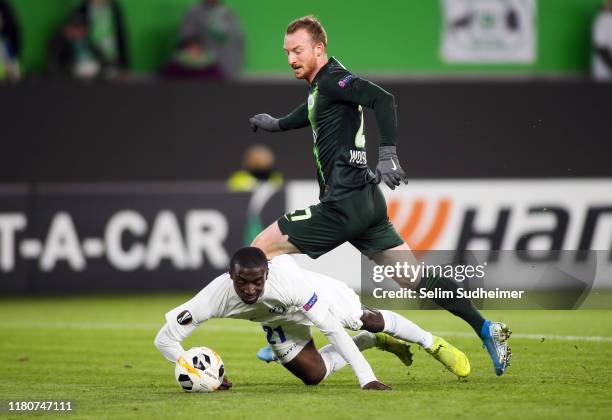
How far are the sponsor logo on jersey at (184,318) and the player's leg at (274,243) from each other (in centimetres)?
74

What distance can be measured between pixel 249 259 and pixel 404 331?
134cm

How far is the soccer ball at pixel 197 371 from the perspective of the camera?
25.9 ft

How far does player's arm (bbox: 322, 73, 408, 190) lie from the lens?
766cm

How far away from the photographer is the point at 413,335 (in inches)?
320

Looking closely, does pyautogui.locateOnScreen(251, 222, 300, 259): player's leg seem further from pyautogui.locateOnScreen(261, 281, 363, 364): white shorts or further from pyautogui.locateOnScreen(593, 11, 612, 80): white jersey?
pyautogui.locateOnScreen(593, 11, 612, 80): white jersey

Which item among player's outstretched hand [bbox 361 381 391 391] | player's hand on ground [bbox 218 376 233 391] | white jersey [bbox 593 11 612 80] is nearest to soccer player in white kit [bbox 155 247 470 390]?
player's outstretched hand [bbox 361 381 391 391]

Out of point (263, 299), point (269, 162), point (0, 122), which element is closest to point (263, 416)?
point (263, 299)

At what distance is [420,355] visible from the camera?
9.94 meters

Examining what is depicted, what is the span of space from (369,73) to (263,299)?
37.0ft

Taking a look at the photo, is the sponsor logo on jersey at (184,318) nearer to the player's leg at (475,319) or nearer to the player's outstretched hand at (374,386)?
the player's outstretched hand at (374,386)

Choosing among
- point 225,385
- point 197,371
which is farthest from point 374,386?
point 197,371

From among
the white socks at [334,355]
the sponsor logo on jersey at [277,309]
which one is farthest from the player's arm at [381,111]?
the white socks at [334,355]

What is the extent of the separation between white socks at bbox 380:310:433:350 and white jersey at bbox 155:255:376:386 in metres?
0.22

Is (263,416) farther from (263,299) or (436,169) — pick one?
(436,169)
